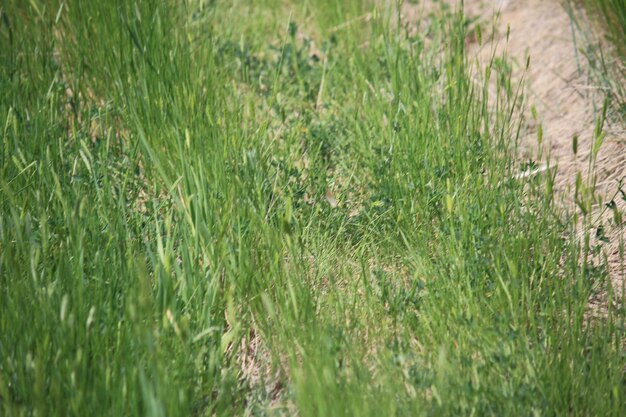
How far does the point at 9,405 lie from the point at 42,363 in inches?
5.1

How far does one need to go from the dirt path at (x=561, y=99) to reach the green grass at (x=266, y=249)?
0.33 metres

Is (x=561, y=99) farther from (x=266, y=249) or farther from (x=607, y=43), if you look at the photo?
(x=266, y=249)

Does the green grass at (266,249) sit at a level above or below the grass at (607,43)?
below

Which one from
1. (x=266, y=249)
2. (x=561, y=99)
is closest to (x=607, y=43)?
(x=561, y=99)

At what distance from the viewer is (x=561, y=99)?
3.79 metres

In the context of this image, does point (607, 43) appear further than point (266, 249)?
Yes

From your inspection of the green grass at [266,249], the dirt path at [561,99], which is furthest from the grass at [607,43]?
the green grass at [266,249]

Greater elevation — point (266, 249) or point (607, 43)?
point (607, 43)

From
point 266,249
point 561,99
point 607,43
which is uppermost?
point 607,43

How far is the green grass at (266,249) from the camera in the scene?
84.3 inches

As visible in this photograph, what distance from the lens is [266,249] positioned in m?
2.63

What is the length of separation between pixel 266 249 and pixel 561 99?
1767 millimetres

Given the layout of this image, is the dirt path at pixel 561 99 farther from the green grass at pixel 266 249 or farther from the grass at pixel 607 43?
the green grass at pixel 266 249

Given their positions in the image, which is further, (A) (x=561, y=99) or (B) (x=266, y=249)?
(A) (x=561, y=99)
